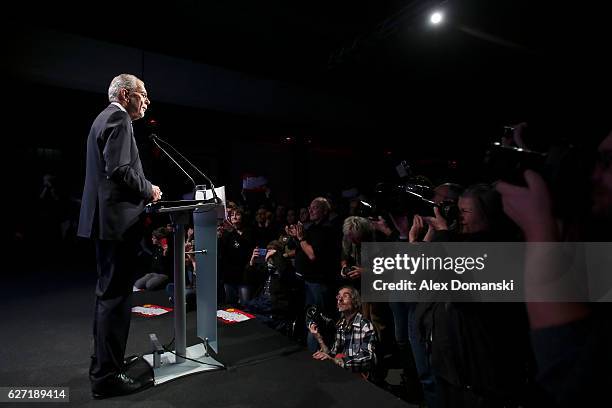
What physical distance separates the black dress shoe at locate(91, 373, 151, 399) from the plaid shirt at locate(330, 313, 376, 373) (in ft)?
3.98

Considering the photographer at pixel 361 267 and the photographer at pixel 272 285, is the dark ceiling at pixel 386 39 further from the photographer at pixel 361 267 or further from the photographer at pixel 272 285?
the photographer at pixel 272 285

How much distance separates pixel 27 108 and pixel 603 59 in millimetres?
6326

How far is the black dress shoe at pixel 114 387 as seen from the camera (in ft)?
4.96

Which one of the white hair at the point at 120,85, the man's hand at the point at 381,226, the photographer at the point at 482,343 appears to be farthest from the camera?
the man's hand at the point at 381,226

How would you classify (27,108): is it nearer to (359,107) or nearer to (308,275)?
(308,275)

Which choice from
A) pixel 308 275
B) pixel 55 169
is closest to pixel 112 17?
pixel 55 169

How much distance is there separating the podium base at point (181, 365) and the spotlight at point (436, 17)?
3.72 metres

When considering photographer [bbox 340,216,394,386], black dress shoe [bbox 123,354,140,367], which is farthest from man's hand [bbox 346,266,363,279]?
black dress shoe [bbox 123,354,140,367]

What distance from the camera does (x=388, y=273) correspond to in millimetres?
2641

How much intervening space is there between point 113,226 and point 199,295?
62 cm

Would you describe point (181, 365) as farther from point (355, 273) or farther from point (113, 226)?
point (355, 273)

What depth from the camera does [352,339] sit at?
7.56ft

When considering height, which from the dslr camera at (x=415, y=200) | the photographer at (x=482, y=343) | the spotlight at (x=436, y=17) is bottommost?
the photographer at (x=482, y=343)

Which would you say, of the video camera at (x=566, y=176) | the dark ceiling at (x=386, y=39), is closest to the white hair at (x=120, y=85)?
the video camera at (x=566, y=176)
